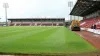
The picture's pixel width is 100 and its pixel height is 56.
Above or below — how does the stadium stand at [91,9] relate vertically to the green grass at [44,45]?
above

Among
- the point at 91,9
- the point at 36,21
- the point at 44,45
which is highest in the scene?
the point at 91,9

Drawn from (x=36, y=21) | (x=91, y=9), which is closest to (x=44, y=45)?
(x=91, y=9)

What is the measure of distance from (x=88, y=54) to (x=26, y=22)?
13289cm

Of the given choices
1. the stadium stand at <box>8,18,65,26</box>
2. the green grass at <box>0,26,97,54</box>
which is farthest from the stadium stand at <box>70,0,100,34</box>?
the stadium stand at <box>8,18,65,26</box>

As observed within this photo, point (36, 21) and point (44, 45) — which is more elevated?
point (36, 21)

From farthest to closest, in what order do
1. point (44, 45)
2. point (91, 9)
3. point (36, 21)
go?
point (36, 21), point (91, 9), point (44, 45)

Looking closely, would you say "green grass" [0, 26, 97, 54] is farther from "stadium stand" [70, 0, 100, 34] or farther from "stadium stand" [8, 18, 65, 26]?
"stadium stand" [8, 18, 65, 26]

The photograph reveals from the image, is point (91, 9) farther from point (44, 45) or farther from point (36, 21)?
point (36, 21)

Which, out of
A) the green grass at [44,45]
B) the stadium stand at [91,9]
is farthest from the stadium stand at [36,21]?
the green grass at [44,45]

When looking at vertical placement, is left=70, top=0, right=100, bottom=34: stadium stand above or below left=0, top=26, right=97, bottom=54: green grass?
above

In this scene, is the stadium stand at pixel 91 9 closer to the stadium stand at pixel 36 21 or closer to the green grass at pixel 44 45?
the green grass at pixel 44 45

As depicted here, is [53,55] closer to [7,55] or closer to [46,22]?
[7,55]

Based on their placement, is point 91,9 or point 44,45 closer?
point 44,45

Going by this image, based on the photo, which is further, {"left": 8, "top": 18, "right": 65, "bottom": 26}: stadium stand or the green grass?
{"left": 8, "top": 18, "right": 65, "bottom": 26}: stadium stand
